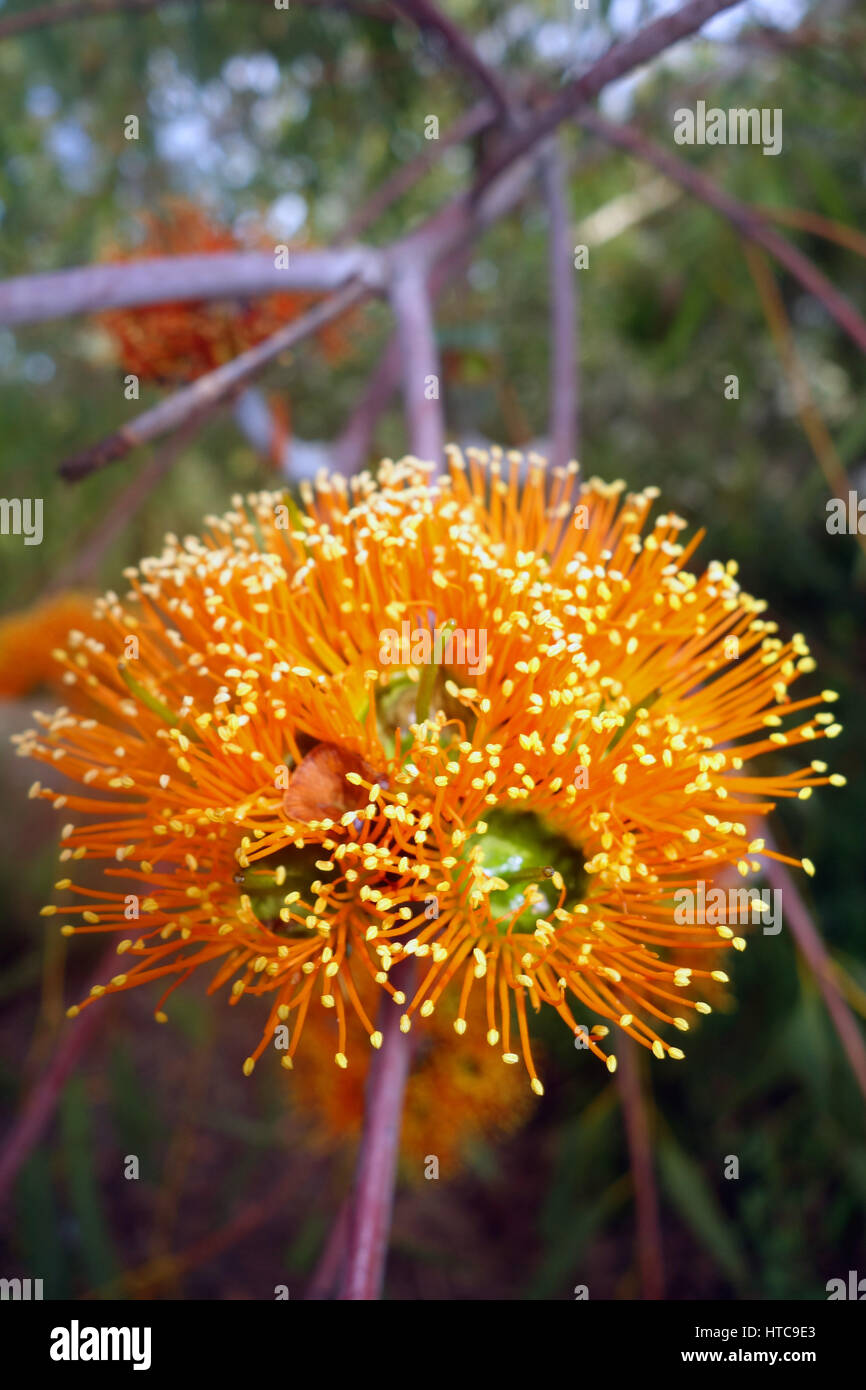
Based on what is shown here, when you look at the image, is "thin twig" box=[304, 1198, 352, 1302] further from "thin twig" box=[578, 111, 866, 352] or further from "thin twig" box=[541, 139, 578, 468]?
"thin twig" box=[578, 111, 866, 352]

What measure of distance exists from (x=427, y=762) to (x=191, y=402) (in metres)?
0.48

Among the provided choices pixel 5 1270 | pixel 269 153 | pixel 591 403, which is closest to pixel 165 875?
pixel 5 1270

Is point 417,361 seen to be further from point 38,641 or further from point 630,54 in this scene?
point 38,641

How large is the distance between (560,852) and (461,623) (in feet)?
0.73

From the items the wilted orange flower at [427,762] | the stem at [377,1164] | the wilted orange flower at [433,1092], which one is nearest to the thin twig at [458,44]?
the wilted orange flower at [427,762]

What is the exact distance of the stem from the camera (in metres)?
0.71

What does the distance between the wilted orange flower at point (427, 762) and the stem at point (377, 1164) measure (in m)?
0.04

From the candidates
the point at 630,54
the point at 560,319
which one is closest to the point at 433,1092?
the point at 560,319

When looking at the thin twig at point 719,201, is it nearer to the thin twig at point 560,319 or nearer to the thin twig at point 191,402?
the thin twig at point 560,319

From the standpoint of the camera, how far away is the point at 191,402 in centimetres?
95

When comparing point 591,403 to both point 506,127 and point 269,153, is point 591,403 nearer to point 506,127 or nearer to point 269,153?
Result: point 269,153

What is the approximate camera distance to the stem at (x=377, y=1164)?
71 centimetres
